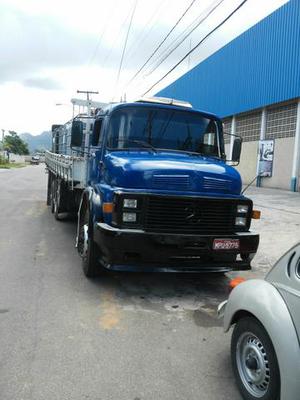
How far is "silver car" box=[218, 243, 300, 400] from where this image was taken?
299 centimetres

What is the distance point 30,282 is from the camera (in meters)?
6.39

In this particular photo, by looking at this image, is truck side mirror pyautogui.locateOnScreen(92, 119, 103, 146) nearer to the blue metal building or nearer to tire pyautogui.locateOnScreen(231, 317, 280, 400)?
tire pyautogui.locateOnScreen(231, 317, 280, 400)

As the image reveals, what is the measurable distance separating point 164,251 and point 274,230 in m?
6.65

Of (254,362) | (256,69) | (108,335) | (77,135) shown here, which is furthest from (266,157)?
(254,362)

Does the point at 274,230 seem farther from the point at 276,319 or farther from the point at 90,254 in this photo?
the point at 276,319

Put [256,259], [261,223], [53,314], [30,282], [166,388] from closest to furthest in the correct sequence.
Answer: [166,388] → [53,314] → [30,282] → [256,259] → [261,223]

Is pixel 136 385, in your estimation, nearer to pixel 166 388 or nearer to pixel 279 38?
pixel 166 388

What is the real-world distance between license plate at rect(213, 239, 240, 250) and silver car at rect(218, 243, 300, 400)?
202 centimetres

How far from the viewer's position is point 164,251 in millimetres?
5715

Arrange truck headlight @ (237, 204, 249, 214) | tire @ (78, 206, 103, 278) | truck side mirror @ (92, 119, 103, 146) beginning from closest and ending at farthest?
truck headlight @ (237, 204, 249, 214), tire @ (78, 206, 103, 278), truck side mirror @ (92, 119, 103, 146)

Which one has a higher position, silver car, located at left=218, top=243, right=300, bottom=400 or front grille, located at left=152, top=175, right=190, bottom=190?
front grille, located at left=152, top=175, right=190, bottom=190

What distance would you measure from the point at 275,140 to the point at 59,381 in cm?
2396

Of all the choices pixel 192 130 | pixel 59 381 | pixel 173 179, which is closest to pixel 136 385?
pixel 59 381

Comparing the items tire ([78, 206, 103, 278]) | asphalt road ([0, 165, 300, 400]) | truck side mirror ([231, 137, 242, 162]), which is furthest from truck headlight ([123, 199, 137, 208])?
truck side mirror ([231, 137, 242, 162])
